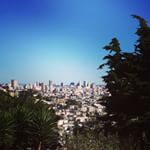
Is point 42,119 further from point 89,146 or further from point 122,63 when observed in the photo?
point 122,63

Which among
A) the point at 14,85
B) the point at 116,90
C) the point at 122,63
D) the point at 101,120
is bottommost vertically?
the point at 101,120

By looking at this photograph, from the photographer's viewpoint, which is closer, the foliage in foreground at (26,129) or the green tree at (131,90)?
the green tree at (131,90)

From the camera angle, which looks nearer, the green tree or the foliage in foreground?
the green tree

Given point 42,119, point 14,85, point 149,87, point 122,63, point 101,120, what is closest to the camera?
point 149,87

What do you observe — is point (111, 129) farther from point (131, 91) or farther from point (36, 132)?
point (36, 132)

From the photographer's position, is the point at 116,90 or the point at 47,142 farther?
the point at 47,142

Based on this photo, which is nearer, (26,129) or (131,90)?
(131,90)

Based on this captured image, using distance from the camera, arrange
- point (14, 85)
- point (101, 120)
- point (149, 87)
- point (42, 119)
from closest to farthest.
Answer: point (149, 87) → point (101, 120) → point (42, 119) → point (14, 85)

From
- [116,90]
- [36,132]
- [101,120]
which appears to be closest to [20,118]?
[36,132]

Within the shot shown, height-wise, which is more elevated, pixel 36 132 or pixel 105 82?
pixel 105 82
